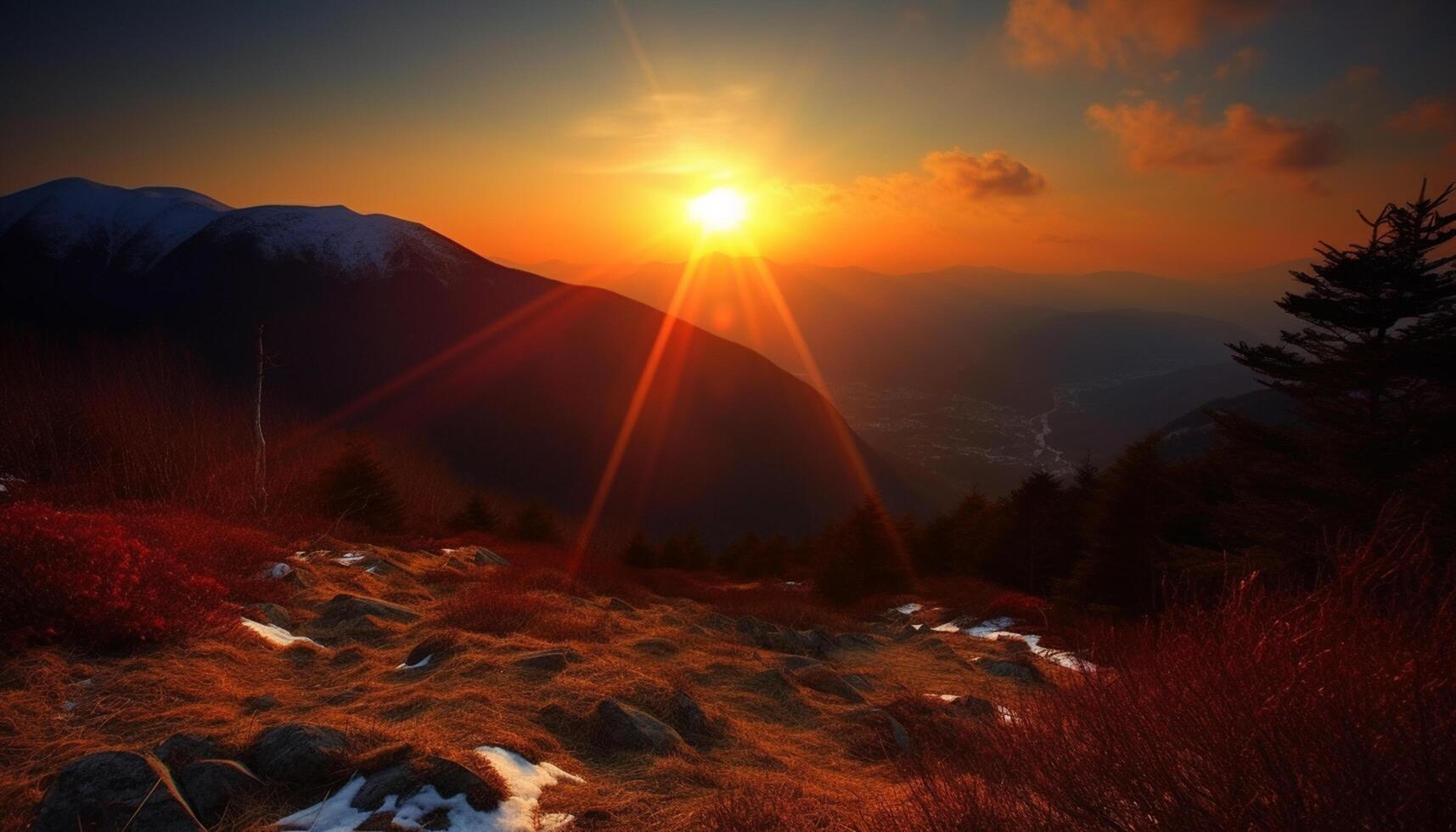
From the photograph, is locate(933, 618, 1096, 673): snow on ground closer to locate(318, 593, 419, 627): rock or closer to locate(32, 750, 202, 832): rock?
locate(318, 593, 419, 627): rock

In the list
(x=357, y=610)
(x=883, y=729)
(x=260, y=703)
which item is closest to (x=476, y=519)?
(x=357, y=610)

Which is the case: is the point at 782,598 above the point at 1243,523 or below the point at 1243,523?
below

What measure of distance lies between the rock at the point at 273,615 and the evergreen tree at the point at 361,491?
16.6 metres

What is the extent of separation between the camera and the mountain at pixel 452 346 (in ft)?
374

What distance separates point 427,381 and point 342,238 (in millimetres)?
50324

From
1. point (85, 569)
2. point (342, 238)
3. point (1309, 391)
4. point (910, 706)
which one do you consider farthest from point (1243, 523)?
point (342, 238)

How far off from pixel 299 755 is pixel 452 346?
137 m

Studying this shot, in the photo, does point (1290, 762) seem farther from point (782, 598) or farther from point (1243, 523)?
point (782, 598)

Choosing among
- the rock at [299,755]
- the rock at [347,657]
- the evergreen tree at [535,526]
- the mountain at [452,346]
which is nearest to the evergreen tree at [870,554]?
the evergreen tree at [535,526]

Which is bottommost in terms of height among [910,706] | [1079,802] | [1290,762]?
[910,706]

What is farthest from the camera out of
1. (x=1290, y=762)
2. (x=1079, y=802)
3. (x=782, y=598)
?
(x=782, y=598)

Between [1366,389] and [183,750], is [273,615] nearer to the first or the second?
[183,750]

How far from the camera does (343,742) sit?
Answer: 522cm

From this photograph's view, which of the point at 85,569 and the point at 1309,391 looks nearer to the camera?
the point at 85,569
